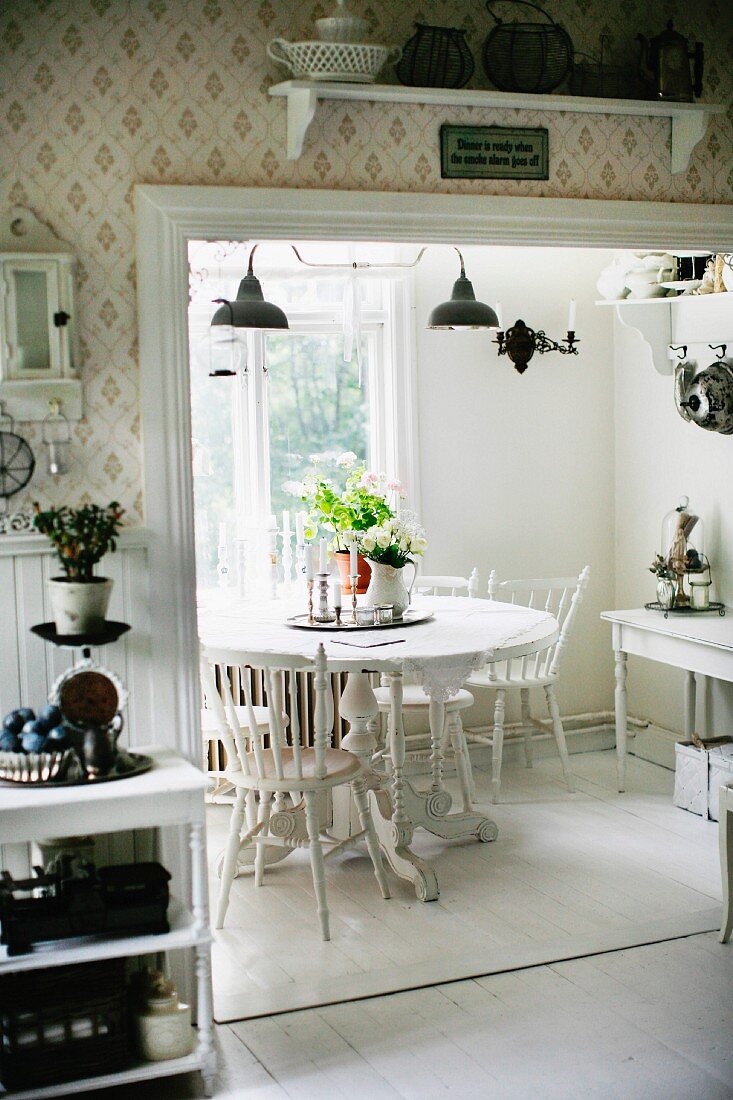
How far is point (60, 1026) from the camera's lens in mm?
2783

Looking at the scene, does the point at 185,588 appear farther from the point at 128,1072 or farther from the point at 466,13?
the point at 466,13

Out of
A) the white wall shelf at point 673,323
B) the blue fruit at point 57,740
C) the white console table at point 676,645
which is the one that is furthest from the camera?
the white wall shelf at point 673,323

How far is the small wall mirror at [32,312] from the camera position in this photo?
2.95 m

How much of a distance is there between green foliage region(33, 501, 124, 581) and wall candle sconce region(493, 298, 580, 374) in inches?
116

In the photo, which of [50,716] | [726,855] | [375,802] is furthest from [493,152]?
[375,802]

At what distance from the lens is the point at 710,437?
5.18m

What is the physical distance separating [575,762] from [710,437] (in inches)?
62.6

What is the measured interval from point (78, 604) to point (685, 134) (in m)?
2.09

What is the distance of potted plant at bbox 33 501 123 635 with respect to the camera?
2.85 meters

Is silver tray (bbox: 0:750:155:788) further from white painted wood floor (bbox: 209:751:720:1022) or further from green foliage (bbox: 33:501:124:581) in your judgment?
white painted wood floor (bbox: 209:751:720:1022)

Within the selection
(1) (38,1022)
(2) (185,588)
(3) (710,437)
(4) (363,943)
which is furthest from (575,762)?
(1) (38,1022)

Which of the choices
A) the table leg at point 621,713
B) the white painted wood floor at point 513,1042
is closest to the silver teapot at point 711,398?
the table leg at point 621,713

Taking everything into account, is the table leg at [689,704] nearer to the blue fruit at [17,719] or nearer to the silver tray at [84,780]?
the silver tray at [84,780]

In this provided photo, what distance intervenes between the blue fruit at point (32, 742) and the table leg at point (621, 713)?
2.97 metres
